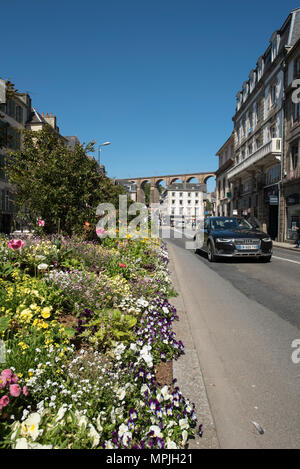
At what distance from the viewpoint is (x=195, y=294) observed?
6.48 meters

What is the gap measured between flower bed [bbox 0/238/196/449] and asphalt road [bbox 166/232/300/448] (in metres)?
0.41

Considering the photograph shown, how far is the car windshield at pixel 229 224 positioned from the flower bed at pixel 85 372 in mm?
7686

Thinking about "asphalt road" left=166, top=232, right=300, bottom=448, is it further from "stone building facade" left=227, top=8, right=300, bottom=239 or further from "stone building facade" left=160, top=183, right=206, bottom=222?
"stone building facade" left=160, top=183, right=206, bottom=222

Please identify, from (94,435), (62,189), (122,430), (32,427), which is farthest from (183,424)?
(62,189)

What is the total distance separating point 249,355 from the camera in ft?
11.4

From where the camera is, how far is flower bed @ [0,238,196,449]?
1760 millimetres

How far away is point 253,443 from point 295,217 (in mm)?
23351

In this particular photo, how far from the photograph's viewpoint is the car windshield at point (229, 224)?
1146 cm

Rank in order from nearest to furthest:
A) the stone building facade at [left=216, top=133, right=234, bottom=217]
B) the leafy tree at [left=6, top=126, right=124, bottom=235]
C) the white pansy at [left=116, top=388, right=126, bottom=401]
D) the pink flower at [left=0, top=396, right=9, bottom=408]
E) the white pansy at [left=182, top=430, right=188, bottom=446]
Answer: the pink flower at [left=0, top=396, right=9, bottom=408]
the white pansy at [left=182, top=430, right=188, bottom=446]
the white pansy at [left=116, top=388, right=126, bottom=401]
the leafy tree at [left=6, top=126, right=124, bottom=235]
the stone building facade at [left=216, top=133, right=234, bottom=217]

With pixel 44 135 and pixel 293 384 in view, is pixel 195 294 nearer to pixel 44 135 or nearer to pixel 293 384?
pixel 293 384

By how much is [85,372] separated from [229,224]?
399 inches

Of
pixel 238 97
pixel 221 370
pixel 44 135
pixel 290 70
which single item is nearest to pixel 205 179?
pixel 238 97

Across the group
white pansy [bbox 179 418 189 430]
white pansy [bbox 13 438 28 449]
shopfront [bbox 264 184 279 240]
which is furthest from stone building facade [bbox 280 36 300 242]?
white pansy [bbox 13 438 28 449]

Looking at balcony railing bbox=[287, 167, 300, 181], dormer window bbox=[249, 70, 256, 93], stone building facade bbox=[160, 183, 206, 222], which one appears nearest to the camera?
balcony railing bbox=[287, 167, 300, 181]
